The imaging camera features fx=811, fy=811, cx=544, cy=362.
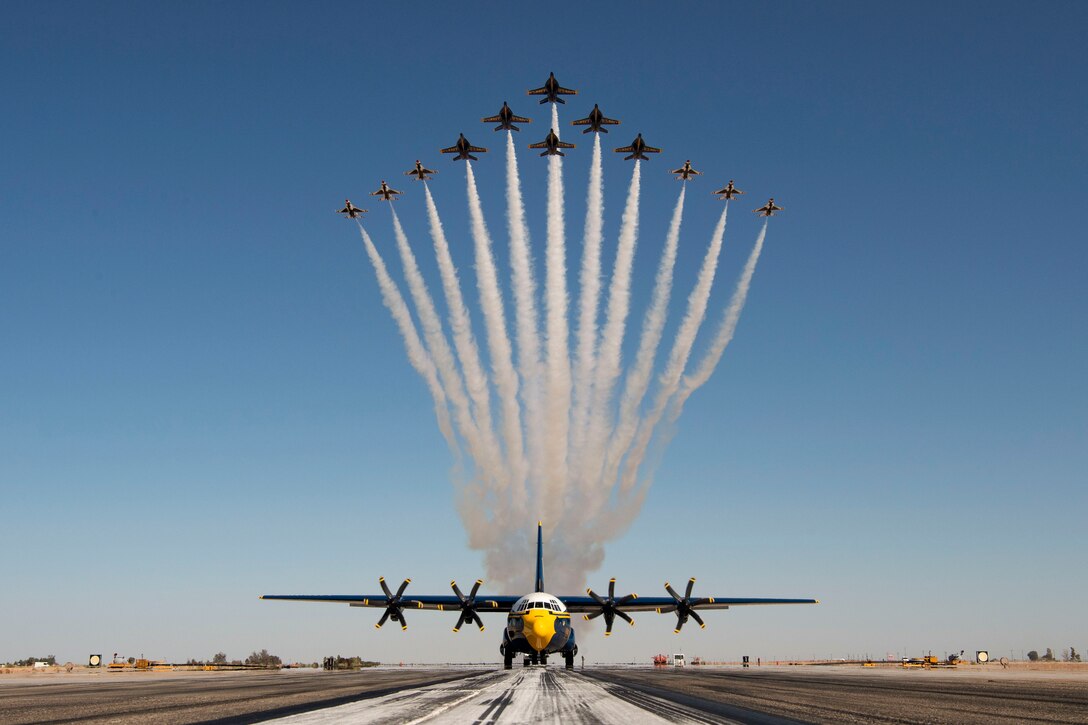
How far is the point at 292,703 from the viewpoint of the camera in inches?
1009

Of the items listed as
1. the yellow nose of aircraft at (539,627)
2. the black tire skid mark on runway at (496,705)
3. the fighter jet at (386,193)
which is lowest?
the black tire skid mark on runway at (496,705)

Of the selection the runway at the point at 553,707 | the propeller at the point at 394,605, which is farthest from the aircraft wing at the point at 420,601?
the runway at the point at 553,707

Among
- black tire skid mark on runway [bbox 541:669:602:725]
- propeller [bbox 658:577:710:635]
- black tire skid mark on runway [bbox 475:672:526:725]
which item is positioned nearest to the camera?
black tire skid mark on runway [bbox 541:669:602:725]

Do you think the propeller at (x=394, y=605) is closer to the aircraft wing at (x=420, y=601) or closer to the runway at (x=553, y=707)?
the aircraft wing at (x=420, y=601)

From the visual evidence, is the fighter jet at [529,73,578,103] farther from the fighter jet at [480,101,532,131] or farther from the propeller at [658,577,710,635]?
the propeller at [658,577,710,635]

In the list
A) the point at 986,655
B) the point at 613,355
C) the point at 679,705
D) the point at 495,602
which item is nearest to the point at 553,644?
the point at 495,602

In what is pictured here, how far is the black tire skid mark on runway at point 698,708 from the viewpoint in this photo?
18.9 metres

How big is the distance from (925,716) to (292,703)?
18395mm

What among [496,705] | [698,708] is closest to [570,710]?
[496,705]

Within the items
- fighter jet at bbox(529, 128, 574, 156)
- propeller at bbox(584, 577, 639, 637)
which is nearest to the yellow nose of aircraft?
propeller at bbox(584, 577, 639, 637)

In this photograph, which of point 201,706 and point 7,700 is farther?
point 7,700

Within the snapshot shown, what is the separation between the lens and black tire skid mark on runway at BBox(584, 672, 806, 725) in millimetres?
18875

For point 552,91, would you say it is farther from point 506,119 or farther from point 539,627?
point 539,627

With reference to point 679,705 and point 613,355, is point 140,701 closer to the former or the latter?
point 679,705
